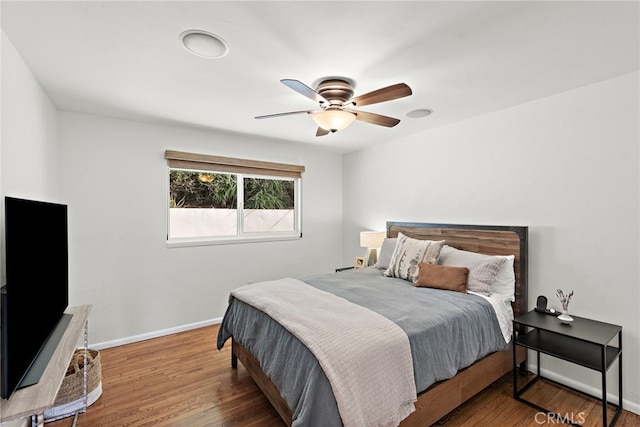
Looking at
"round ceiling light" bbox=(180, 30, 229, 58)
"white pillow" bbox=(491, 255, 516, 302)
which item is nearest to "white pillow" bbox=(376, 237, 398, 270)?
"white pillow" bbox=(491, 255, 516, 302)

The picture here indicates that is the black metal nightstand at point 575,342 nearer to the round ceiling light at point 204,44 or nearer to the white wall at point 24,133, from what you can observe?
the round ceiling light at point 204,44

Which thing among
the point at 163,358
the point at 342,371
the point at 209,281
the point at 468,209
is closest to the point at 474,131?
the point at 468,209

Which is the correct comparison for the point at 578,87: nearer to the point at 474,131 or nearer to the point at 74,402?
the point at 474,131

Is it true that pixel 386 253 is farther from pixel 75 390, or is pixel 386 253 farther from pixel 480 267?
pixel 75 390

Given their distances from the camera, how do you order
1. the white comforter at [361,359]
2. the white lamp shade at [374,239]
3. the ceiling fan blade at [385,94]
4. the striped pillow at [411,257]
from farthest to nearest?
the white lamp shade at [374,239], the striped pillow at [411,257], the ceiling fan blade at [385,94], the white comforter at [361,359]

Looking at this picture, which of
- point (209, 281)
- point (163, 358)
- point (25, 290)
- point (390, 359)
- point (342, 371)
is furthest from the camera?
point (209, 281)

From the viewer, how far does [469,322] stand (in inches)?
84.4

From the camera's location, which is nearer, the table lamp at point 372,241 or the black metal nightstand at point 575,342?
the black metal nightstand at point 575,342

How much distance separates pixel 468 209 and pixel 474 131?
0.81 m

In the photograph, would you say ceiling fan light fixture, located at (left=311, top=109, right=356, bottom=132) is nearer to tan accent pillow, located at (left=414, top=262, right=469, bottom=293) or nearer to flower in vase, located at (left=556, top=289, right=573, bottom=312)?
tan accent pillow, located at (left=414, top=262, right=469, bottom=293)

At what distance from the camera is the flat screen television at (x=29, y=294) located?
46.7 inches

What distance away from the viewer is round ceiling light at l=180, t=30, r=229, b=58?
1688 millimetres

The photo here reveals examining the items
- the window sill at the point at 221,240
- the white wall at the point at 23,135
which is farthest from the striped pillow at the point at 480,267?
the white wall at the point at 23,135

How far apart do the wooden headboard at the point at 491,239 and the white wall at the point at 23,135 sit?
3474 millimetres
